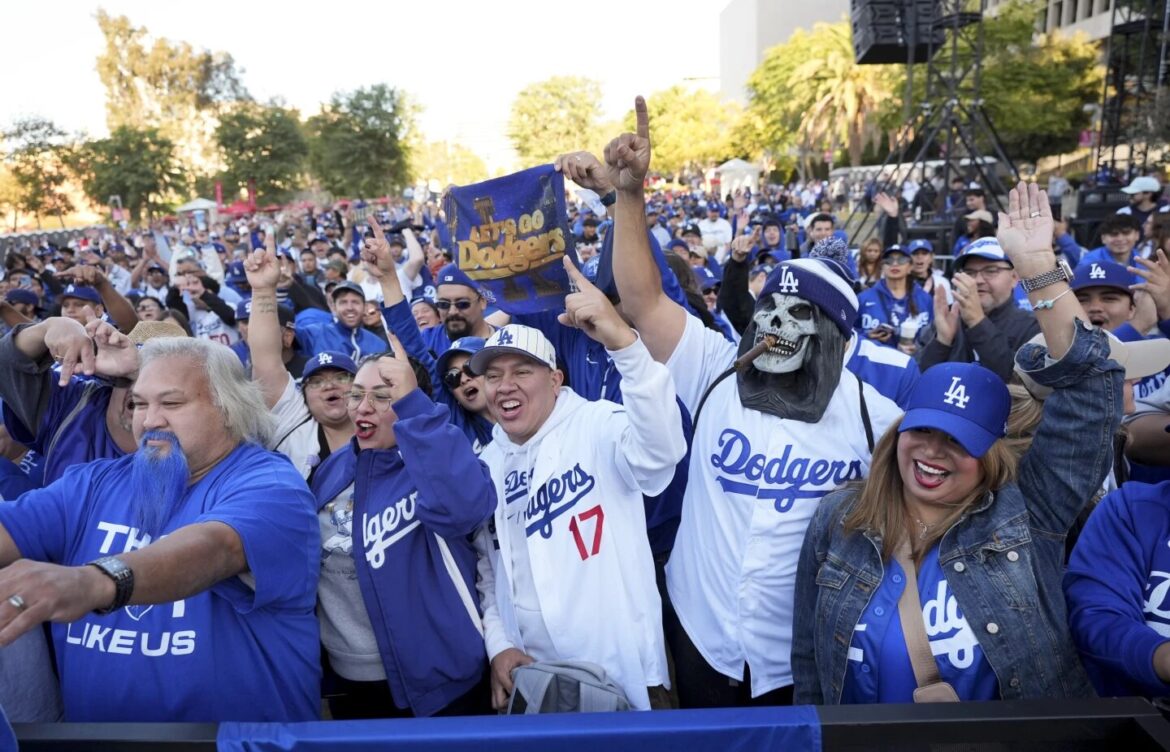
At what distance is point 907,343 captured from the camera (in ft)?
17.7

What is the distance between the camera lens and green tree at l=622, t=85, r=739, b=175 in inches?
2212

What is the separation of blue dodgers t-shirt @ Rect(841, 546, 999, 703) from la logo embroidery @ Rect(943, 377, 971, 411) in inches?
15.1

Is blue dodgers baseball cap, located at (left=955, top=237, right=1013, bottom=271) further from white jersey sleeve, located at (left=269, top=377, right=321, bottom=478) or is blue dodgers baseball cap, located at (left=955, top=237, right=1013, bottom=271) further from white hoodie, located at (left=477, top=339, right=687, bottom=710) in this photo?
white jersey sleeve, located at (left=269, top=377, right=321, bottom=478)

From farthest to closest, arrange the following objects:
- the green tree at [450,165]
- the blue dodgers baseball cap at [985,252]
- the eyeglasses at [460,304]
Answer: the green tree at [450,165] → the eyeglasses at [460,304] → the blue dodgers baseball cap at [985,252]

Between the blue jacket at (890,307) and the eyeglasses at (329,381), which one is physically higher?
the eyeglasses at (329,381)

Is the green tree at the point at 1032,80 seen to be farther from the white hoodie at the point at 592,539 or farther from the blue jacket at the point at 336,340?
the white hoodie at the point at 592,539

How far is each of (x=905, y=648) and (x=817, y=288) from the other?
1090 millimetres

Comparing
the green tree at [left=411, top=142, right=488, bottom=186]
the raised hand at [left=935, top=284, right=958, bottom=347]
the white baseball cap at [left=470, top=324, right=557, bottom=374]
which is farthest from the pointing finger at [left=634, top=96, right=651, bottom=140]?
the green tree at [left=411, top=142, right=488, bottom=186]

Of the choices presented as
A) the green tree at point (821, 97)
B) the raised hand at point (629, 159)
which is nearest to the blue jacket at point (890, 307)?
the raised hand at point (629, 159)

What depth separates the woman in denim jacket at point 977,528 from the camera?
1963 millimetres

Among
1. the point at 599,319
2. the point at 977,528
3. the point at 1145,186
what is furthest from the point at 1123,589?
the point at 1145,186

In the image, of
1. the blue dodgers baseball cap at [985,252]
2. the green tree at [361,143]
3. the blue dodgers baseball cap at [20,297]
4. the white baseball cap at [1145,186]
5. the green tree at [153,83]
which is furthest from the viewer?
the green tree at [153,83]

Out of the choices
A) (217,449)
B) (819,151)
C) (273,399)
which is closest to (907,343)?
(273,399)

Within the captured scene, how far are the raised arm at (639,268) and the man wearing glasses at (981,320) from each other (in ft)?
4.89
